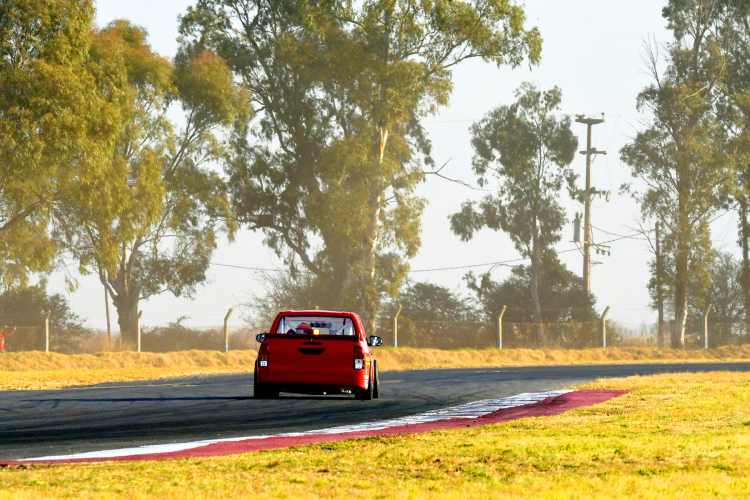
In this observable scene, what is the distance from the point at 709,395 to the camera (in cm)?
2220

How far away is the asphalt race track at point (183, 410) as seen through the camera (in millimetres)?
14492

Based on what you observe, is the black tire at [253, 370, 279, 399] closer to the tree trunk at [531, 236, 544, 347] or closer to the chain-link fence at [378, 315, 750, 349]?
Answer: the chain-link fence at [378, 315, 750, 349]

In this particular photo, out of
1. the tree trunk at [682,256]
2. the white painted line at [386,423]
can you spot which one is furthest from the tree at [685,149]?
the white painted line at [386,423]

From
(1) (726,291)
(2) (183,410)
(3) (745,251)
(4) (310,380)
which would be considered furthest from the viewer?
(1) (726,291)

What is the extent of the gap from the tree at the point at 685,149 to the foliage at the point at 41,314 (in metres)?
25.4

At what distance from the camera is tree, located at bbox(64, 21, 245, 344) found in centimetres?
4741

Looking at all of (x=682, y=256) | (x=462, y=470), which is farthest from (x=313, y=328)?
(x=682, y=256)

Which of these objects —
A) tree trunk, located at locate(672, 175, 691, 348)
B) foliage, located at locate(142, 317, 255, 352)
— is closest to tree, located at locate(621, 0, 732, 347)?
tree trunk, located at locate(672, 175, 691, 348)

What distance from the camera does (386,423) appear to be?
664 inches

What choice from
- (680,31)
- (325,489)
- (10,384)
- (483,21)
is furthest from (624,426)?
(680,31)

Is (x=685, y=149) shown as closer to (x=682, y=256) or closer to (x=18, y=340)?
(x=682, y=256)

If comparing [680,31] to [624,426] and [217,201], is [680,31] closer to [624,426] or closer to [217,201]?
[217,201]

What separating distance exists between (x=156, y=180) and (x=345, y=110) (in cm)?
989

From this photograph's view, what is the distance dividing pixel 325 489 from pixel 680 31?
55.5m
